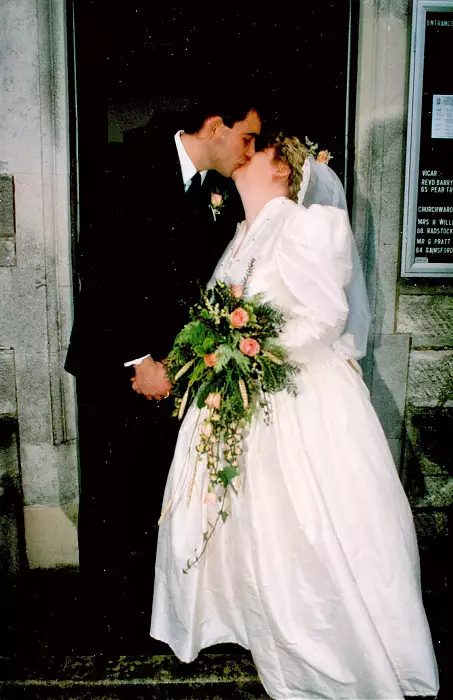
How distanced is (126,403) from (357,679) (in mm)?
1759

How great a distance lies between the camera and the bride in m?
2.17

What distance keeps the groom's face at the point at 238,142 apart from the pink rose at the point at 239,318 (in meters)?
0.91

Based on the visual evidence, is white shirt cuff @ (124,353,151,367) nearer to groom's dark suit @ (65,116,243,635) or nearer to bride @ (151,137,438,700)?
groom's dark suit @ (65,116,243,635)

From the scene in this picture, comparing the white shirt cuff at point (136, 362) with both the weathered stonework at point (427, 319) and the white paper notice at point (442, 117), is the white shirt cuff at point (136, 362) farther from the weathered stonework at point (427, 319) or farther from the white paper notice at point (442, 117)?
the white paper notice at point (442, 117)

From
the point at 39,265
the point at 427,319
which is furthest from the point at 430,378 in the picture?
the point at 39,265

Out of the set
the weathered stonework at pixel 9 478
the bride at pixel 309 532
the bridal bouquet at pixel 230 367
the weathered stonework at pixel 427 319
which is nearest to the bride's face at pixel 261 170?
the bride at pixel 309 532

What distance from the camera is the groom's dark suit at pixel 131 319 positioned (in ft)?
9.05

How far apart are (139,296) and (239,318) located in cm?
84

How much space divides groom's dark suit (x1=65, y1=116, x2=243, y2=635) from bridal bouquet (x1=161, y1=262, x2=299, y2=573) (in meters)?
0.35

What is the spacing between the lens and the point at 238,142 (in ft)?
8.74

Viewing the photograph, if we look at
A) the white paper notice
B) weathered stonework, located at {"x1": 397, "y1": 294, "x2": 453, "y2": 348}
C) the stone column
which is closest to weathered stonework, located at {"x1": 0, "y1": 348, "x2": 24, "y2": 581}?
the stone column

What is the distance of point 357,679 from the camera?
214 centimetres

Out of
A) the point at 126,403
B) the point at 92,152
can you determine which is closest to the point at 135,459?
the point at 126,403

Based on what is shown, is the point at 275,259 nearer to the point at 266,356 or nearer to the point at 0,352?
the point at 266,356
